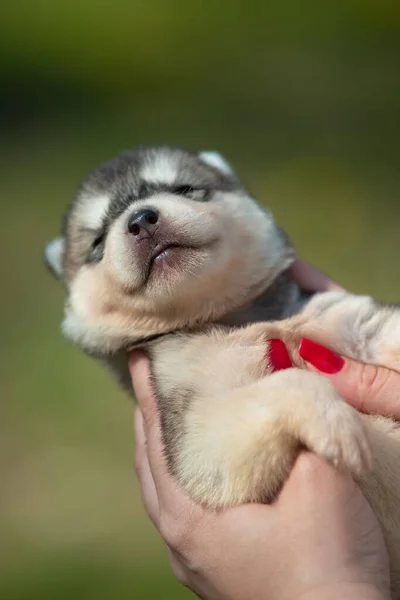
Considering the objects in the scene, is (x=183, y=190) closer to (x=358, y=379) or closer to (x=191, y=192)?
(x=191, y=192)

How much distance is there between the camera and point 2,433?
4449mm

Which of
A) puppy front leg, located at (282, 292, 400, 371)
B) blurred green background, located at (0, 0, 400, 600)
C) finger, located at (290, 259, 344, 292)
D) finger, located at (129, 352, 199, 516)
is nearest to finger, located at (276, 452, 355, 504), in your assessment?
finger, located at (129, 352, 199, 516)

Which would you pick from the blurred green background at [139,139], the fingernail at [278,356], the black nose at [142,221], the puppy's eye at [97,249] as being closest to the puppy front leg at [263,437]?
the fingernail at [278,356]

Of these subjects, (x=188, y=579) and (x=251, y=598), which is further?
(x=188, y=579)

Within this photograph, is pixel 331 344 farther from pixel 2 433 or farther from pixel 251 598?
pixel 2 433

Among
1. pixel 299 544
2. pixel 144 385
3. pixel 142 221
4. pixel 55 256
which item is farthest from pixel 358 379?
pixel 55 256

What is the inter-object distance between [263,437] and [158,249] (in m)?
0.71

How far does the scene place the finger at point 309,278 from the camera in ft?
8.35

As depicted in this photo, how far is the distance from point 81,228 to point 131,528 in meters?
2.19

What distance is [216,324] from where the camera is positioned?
2.11m

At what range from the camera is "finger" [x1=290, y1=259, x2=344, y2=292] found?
2.54m

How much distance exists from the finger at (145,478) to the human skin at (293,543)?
50 cm

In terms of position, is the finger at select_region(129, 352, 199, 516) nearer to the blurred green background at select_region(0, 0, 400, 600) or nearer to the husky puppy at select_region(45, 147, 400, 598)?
the husky puppy at select_region(45, 147, 400, 598)

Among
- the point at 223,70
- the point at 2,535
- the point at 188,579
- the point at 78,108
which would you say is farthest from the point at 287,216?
the point at 188,579
